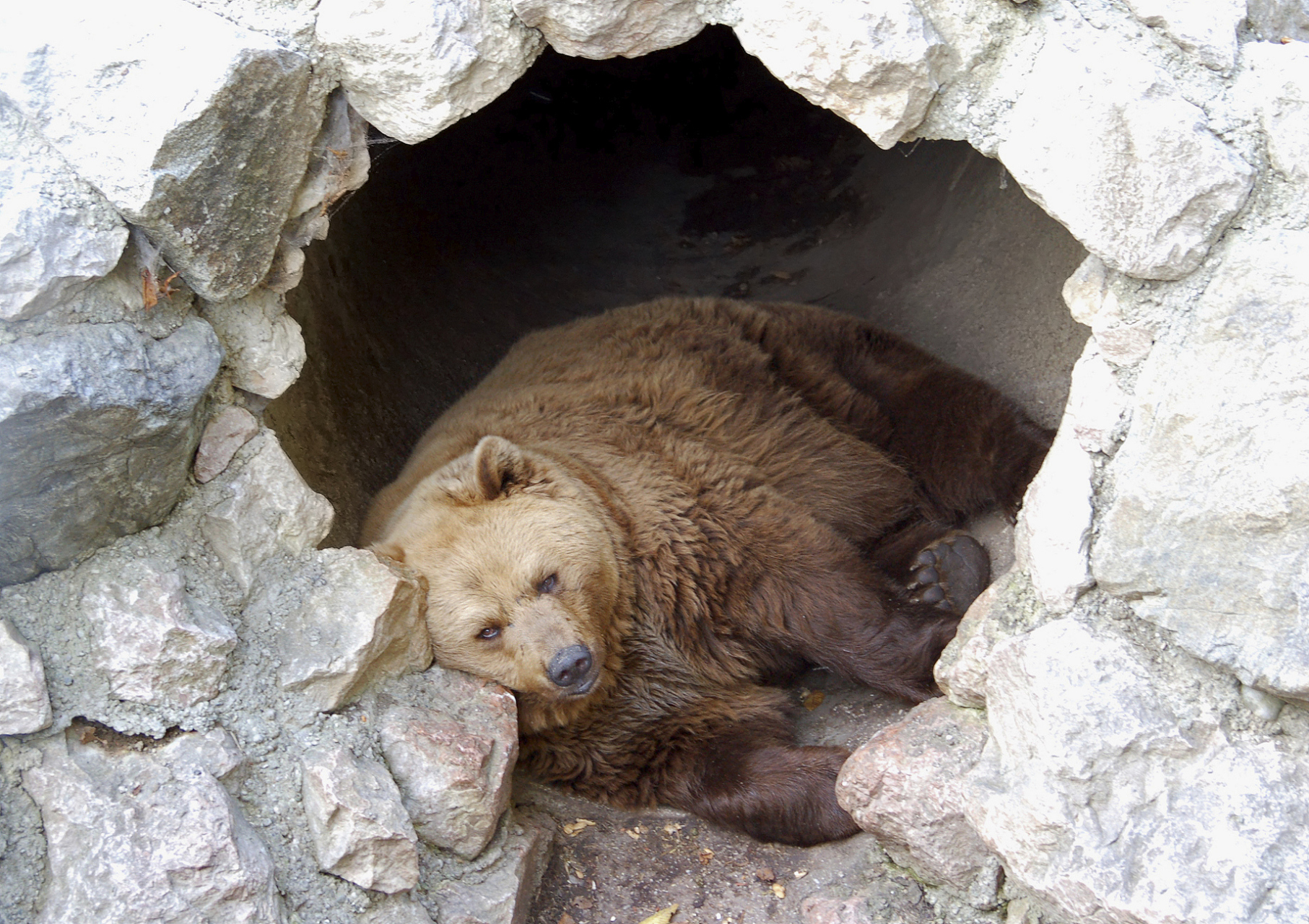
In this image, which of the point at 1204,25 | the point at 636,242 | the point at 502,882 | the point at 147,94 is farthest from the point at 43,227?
the point at 636,242

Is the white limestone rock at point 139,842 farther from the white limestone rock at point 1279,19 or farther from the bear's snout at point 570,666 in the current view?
the white limestone rock at point 1279,19

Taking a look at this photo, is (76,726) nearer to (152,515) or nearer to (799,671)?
(152,515)

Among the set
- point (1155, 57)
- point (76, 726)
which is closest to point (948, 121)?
point (1155, 57)

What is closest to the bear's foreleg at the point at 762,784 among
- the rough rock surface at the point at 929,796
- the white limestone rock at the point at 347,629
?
the rough rock surface at the point at 929,796

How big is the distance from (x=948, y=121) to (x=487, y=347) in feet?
13.3

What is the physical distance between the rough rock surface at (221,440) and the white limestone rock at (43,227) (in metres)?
0.58

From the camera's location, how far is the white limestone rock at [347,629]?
2.96 meters

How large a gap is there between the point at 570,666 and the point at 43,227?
1.98 m

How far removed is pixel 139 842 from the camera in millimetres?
2488

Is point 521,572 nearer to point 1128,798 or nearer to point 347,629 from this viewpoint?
point 347,629

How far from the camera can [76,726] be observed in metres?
2.63

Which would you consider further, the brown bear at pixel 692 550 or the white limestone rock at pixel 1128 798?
the brown bear at pixel 692 550

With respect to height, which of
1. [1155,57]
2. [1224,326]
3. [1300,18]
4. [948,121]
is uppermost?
[1300,18]

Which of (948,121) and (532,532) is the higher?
(948,121)
